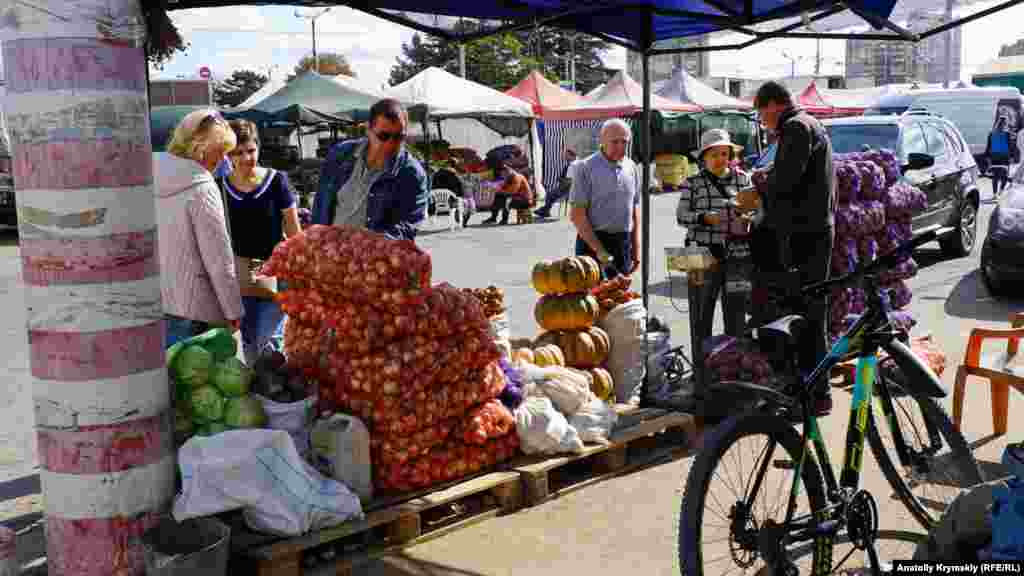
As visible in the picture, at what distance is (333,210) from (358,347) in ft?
3.87

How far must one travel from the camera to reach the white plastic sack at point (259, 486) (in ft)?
14.2

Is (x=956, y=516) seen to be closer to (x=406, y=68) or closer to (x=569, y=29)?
(x=569, y=29)

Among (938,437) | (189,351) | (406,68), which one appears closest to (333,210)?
(189,351)

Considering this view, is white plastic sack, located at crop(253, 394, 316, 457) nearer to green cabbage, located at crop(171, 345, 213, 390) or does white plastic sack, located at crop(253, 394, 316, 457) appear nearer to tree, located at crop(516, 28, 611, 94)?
green cabbage, located at crop(171, 345, 213, 390)

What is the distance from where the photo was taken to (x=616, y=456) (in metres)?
5.88

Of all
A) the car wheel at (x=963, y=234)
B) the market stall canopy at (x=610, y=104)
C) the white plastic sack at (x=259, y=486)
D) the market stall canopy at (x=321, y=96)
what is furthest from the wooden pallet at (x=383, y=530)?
the market stall canopy at (x=610, y=104)

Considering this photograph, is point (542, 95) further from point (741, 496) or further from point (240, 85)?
point (240, 85)

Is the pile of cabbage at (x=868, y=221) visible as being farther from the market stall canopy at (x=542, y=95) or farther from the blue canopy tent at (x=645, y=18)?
the market stall canopy at (x=542, y=95)

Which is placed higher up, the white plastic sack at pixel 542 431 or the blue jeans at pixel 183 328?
the blue jeans at pixel 183 328

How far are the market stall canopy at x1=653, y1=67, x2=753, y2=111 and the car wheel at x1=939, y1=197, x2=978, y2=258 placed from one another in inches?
765

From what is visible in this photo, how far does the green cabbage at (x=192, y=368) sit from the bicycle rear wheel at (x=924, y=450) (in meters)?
2.98

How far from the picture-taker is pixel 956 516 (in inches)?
144

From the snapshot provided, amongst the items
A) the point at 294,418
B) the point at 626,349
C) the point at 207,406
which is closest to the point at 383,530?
the point at 294,418

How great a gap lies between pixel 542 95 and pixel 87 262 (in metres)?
25.3
